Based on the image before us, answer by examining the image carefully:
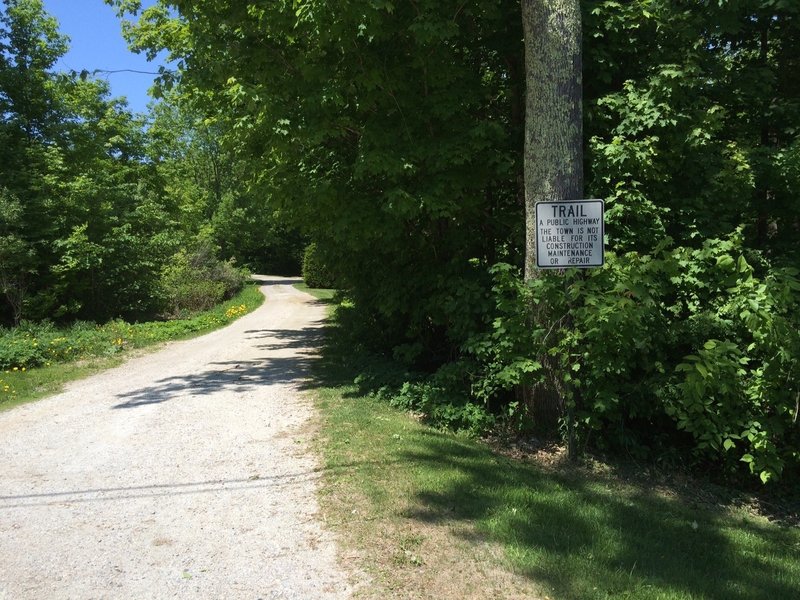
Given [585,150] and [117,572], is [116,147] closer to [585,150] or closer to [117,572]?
[585,150]

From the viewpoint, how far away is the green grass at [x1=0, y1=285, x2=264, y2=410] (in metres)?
9.49

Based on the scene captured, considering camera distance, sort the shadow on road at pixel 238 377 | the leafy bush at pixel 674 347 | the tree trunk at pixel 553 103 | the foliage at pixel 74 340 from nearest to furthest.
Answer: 1. the leafy bush at pixel 674 347
2. the tree trunk at pixel 553 103
3. the shadow on road at pixel 238 377
4. the foliage at pixel 74 340

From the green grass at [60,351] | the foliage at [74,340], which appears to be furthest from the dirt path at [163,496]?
the foliage at [74,340]

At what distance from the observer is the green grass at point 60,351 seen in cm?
949

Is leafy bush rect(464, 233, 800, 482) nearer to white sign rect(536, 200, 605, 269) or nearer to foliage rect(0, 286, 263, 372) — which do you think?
white sign rect(536, 200, 605, 269)

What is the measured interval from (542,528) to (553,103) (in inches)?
163

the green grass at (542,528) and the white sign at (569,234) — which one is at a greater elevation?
the white sign at (569,234)

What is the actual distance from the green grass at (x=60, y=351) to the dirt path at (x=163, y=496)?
29.1 inches

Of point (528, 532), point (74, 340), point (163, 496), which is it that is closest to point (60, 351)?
point (74, 340)

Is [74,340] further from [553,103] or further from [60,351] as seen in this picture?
[553,103]

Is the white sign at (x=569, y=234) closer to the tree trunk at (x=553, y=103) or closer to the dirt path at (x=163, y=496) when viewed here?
the tree trunk at (x=553, y=103)

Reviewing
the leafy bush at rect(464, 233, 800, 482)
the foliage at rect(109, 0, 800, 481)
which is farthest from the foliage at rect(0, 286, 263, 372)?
the leafy bush at rect(464, 233, 800, 482)

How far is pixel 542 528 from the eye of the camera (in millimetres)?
4195

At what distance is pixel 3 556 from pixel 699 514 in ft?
17.7
